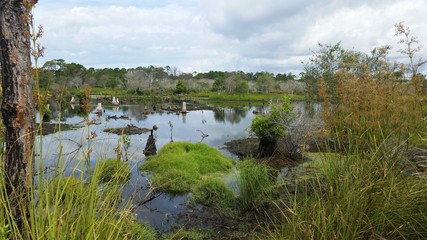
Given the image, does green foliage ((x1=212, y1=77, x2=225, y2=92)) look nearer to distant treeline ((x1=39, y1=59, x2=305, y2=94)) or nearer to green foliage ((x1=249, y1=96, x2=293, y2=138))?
distant treeline ((x1=39, y1=59, x2=305, y2=94))

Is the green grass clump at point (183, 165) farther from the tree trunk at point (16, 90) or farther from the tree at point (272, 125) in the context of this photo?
the tree trunk at point (16, 90)

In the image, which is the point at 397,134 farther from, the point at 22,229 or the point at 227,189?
the point at 227,189

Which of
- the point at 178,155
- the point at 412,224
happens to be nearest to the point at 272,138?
the point at 178,155

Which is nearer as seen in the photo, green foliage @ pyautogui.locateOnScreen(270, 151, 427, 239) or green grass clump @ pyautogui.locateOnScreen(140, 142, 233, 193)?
green foliage @ pyautogui.locateOnScreen(270, 151, 427, 239)

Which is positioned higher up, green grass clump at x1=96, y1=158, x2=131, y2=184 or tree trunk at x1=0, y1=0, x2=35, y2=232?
tree trunk at x1=0, y1=0, x2=35, y2=232

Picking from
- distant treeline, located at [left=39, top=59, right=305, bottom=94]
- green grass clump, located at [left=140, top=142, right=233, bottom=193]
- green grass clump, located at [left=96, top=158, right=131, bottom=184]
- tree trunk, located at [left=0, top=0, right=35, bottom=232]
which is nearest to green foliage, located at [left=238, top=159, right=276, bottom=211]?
green grass clump, located at [left=140, top=142, right=233, bottom=193]

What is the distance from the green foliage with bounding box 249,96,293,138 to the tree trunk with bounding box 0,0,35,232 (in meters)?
10.2

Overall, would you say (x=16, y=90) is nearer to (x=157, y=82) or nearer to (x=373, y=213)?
(x=373, y=213)

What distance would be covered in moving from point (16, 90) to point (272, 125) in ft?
35.5

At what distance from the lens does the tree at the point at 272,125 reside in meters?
12.1

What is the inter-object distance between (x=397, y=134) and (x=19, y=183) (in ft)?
12.5

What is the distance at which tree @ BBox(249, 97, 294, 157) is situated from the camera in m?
12.1

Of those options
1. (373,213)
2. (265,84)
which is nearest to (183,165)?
(373,213)

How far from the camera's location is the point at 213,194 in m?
7.75
